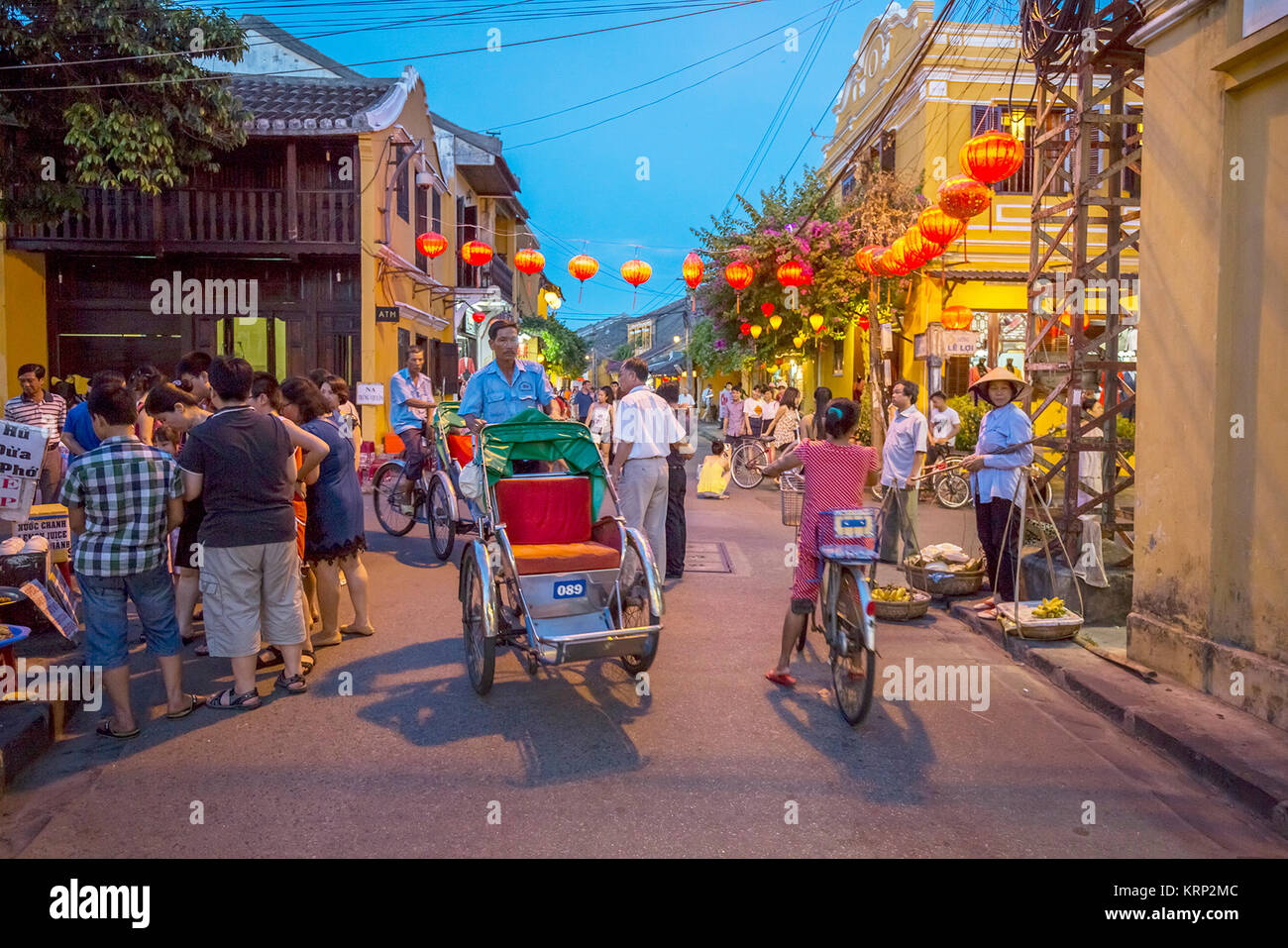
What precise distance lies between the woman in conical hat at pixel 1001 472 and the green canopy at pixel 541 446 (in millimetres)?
3066

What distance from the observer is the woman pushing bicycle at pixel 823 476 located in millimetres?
5453

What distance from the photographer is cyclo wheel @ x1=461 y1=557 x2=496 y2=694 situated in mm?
5191

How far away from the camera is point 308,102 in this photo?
18.8 metres

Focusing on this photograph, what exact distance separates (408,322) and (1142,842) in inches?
799

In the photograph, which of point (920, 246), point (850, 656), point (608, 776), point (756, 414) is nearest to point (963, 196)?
point (920, 246)

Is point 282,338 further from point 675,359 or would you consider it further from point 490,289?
point 675,359

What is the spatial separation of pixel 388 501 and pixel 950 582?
243 inches

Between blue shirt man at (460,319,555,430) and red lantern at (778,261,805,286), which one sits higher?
red lantern at (778,261,805,286)

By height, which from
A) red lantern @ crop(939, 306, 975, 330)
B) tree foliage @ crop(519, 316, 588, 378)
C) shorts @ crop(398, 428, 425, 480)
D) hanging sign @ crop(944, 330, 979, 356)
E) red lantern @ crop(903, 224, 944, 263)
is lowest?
shorts @ crop(398, 428, 425, 480)

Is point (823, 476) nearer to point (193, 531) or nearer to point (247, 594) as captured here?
point (247, 594)

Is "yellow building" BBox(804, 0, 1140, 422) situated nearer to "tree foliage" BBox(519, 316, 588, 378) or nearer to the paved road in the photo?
"tree foliage" BBox(519, 316, 588, 378)

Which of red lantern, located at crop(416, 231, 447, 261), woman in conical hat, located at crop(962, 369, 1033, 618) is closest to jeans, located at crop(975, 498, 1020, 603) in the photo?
woman in conical hat, located at crop(962, 369, 1033, 618)

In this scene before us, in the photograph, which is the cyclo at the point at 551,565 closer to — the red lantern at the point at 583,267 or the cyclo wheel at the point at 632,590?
the cyclo wheel at the point at 632,590

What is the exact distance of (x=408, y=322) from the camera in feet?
72.4
